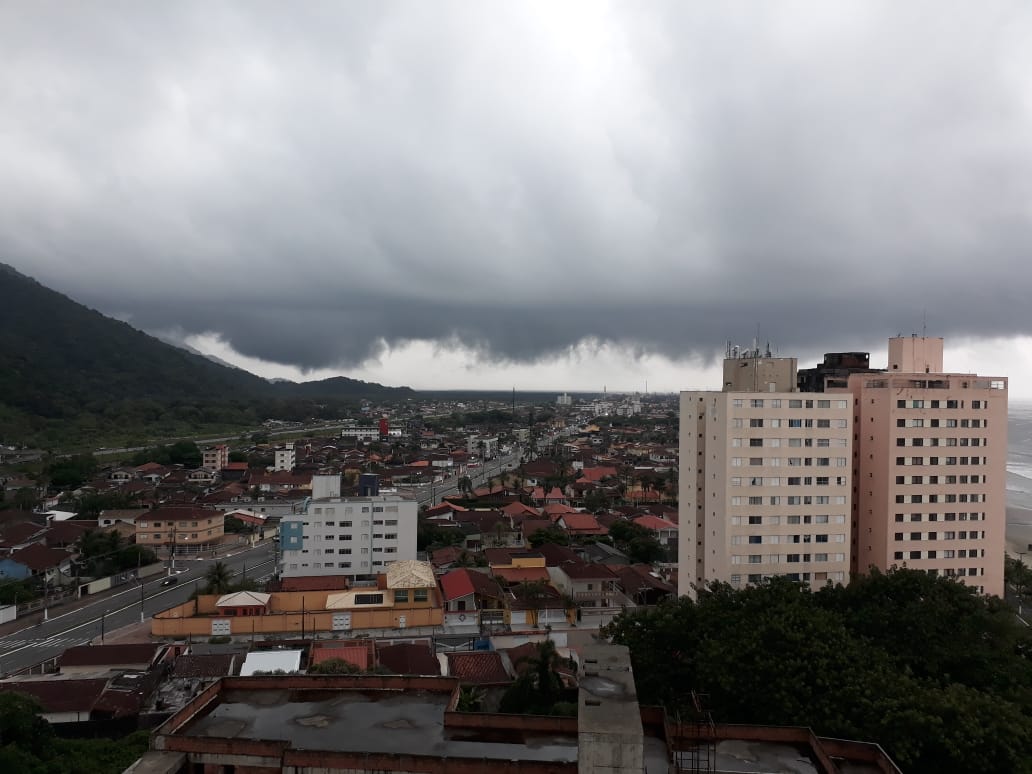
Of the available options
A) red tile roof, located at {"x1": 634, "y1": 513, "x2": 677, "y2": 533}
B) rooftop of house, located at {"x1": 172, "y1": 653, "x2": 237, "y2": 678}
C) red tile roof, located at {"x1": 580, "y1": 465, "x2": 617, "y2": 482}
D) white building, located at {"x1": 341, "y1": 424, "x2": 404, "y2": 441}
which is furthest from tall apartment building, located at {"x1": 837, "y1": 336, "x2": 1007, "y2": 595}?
white building, located at {"x1": 341, "y1": 424, "x2": 404, "y2": 441}

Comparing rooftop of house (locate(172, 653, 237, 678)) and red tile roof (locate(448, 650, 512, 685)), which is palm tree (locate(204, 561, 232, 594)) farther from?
red tile roof (locate(448, 650, 512, 685))

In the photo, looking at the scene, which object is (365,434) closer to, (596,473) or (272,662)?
(596,473)

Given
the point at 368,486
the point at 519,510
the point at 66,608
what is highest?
the point at 368,486

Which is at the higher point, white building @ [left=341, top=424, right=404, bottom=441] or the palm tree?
white building @ [left=341, top=424, right=404, bottom=441]

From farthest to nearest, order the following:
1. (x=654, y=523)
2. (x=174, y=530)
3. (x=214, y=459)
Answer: (x=214, y=459) → (x=654, y=523) → (x=174, y=530)

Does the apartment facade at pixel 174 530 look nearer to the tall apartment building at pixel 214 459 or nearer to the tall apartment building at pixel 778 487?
the tall apartment building at pixel 778 487

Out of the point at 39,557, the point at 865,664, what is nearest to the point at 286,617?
the point at 39,557
